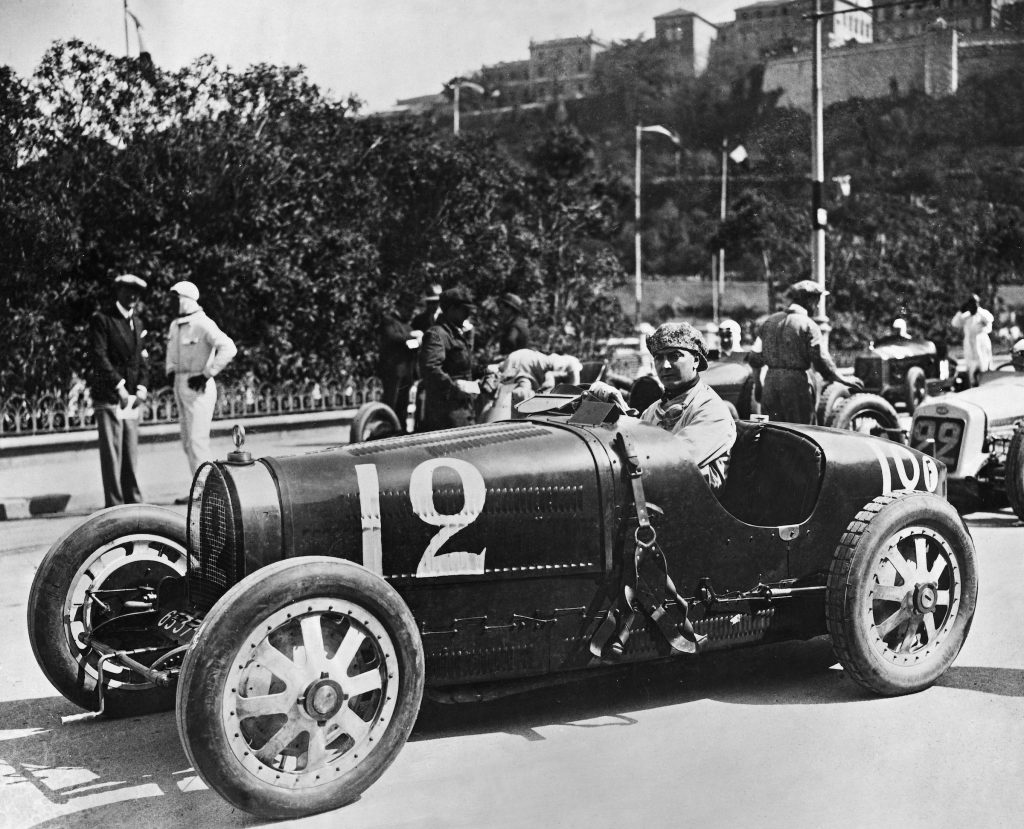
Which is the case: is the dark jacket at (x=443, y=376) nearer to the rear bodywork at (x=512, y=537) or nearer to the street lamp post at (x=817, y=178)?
the rear bodywork at (x=512, y=537)

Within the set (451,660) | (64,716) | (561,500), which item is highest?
(561,500)

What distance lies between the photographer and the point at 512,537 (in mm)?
4332

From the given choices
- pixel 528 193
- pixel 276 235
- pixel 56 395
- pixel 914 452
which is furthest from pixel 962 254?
pixel 914 452

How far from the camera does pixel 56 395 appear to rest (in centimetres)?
1262

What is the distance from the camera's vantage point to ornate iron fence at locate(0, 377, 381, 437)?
12.2m

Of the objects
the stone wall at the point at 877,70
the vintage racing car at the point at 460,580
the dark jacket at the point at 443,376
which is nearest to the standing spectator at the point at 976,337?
the dark jacket at the point at 443,376

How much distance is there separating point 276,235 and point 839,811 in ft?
46.3

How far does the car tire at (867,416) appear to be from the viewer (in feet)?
35.0

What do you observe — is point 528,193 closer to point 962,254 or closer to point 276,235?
point 276,235

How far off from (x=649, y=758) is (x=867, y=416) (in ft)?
24.1

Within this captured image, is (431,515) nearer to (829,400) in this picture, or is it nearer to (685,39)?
(829,400)

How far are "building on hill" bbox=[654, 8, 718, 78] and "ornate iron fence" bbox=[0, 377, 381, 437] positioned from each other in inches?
1640

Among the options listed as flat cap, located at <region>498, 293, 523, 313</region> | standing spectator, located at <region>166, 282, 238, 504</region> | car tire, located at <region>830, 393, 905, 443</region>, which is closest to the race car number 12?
standing spectator, located at <region>166, 282, 238, 504</region>

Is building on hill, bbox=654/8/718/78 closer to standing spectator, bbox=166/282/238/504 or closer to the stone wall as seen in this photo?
the stone wall
